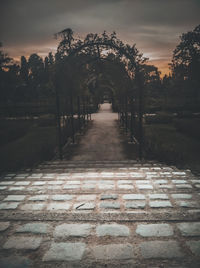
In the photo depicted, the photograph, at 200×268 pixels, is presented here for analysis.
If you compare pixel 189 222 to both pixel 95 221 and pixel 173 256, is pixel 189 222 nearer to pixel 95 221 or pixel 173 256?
pixel 173 256

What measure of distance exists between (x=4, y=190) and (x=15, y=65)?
117 feet

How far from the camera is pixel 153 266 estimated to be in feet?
5.98

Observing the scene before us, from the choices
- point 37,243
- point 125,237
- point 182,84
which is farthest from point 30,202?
point 182,84

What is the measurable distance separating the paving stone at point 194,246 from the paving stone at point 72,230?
113 centimetres

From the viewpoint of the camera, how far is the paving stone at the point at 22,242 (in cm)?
212

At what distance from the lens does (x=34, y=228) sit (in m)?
2.45

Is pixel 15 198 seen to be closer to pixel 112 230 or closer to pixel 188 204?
pixel 112 230

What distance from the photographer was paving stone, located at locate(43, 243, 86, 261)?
1935 millimetres

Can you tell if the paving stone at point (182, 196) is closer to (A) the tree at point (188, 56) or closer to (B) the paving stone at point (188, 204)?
(B) the paving stone at point (188, 204)

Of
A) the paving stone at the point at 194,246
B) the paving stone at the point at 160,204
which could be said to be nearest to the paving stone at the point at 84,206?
the paving stone at the point at 160,204

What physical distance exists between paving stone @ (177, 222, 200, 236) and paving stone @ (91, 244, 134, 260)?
0.71 meters

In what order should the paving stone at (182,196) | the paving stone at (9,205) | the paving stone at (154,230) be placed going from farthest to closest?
the paving stone at (182,196) < the paving stone at (9,205) < the paving stone at (154,230)

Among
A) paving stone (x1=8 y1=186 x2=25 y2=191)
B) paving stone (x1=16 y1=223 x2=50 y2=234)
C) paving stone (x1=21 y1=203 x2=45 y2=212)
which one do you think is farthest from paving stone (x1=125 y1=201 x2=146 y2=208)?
paving stone (x1=8 y1=186 x2=25 y2=191)

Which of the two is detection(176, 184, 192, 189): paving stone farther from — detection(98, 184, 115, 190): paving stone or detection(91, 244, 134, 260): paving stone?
detection(91, 244, 134, 260): paving stone
